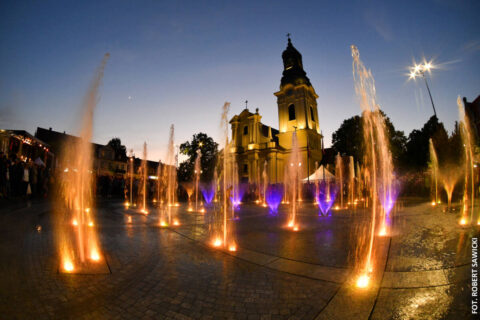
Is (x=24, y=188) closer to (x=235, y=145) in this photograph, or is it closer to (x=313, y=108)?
(x=235, y=145)

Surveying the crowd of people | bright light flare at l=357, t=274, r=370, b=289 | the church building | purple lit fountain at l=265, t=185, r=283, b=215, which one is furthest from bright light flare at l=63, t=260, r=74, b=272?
the church building

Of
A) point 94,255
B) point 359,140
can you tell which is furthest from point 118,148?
point 94,255

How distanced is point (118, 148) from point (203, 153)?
28073 mm

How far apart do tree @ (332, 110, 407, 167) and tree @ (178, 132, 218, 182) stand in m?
29.4

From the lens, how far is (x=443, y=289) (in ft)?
8.80

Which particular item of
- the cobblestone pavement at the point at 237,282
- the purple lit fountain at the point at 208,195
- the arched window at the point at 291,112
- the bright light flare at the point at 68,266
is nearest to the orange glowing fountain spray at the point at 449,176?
the cobblestone pavement at the point at 237,282

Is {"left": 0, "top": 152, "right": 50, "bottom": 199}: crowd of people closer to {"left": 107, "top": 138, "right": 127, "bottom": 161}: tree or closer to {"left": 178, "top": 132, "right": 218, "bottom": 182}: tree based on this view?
{"left": 178, "top": 132, "right": 218, "bottom": 182}: tree

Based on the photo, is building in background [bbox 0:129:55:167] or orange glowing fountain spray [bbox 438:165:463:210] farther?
building in background [bbox 0:129:55:167]

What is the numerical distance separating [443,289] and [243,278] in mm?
2579

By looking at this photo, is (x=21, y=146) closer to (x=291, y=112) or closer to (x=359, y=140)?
(x=291, y=112)

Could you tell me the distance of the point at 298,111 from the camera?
151 feet

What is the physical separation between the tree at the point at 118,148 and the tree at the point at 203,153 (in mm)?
20727

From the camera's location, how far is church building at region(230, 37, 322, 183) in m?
45.3

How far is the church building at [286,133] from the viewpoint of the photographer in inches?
1783
